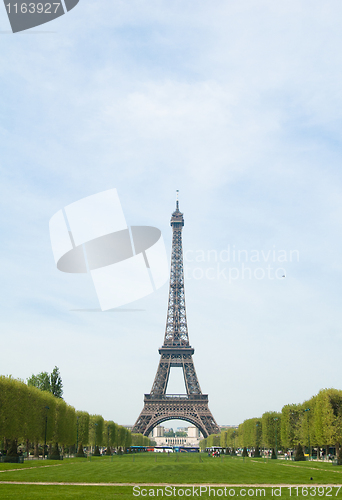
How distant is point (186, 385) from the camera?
12950 cm

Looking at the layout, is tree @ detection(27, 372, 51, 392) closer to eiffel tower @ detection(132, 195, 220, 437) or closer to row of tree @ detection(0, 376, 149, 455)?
row of tree @ detection(0, 376, 149, 455)

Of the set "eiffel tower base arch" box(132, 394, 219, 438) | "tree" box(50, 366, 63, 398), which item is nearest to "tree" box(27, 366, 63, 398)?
"tree" box(50, 366, 63, 398)

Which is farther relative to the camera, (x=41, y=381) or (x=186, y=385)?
(x=186, y=385)

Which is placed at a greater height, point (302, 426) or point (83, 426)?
point (83, 426)

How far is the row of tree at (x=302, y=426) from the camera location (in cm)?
7056

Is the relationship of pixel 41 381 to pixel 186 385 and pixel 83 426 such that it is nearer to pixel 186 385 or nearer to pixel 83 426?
pixel 83 426

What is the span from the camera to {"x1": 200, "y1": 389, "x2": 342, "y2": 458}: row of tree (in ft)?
232

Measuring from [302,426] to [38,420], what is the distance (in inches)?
1810

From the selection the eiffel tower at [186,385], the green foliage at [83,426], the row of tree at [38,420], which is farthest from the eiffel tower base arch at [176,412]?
the green foliage at [83,426]

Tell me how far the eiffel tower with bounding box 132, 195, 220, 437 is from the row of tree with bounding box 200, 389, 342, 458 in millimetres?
12094

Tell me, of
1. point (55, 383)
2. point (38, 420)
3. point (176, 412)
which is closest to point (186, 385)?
point (176, 412)

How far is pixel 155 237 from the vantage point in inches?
1940

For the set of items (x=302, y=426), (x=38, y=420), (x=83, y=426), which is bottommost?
(x=302, y=426)

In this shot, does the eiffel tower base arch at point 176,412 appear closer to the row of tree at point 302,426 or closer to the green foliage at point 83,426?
the row of tree at point 302,426
